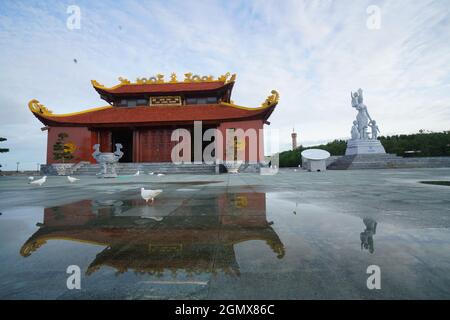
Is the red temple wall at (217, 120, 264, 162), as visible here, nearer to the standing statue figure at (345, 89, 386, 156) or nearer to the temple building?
the temple building

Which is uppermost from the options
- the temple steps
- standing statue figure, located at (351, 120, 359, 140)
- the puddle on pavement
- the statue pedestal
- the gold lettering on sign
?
the gold lettering on sign

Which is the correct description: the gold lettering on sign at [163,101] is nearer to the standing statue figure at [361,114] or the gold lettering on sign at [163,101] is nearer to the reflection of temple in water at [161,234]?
the standing statue figure at [361,114]

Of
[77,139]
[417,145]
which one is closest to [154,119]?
[77,139]

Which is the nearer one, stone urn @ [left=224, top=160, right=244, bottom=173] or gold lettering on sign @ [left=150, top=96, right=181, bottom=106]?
stone urn @ [left=224, top=160, right=244, bottom=173]

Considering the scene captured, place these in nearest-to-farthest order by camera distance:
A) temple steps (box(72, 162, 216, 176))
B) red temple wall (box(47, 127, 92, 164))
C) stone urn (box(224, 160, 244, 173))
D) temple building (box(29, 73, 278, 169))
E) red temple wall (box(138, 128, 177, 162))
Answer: temple steps (box(72, 162, 216, 176))
stone urn (box(224, 160, 244, 173))
temple building (box(29, 73, 278, 169))
red temple wall (box(47, 127, 92, 164))
red temple wall (box(138, 128, 177, 162))

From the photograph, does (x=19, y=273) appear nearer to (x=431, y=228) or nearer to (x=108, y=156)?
(x=431, y=228)

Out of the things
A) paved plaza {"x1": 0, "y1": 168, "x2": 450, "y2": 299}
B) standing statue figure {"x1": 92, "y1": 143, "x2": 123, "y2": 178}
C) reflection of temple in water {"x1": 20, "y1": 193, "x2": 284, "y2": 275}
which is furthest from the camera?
standing statue figure {"x1": 92, "y1": 143, "x2": 123, "y2": 178}

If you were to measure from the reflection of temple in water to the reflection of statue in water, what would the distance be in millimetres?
653

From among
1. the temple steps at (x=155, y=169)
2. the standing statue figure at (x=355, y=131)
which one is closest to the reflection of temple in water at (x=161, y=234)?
the temple steps at (x=155, y=169)

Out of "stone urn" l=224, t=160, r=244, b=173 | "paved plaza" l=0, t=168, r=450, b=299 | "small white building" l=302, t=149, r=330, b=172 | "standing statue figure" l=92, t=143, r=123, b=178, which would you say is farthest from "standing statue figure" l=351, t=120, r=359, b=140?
"paved plaza" l=0, t=168, r=450, b=299

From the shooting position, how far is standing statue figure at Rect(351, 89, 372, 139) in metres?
22.2

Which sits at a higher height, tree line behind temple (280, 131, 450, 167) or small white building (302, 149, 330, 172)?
tree line behind temple (280, 131, 450, 167)
